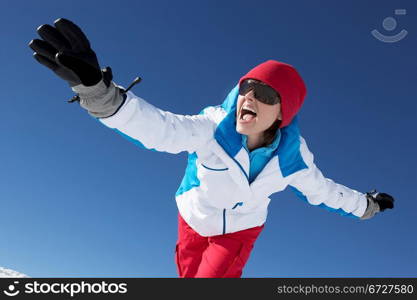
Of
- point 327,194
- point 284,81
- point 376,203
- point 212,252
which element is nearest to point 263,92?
point 284,81

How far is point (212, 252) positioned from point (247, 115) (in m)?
1.52

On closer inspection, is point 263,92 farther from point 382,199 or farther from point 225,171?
point 382,199

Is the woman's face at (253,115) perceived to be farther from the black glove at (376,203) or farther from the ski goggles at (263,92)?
the black glove at (376,203)

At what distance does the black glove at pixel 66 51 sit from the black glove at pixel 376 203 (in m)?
4.05

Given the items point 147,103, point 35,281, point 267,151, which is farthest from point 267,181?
point 35,281

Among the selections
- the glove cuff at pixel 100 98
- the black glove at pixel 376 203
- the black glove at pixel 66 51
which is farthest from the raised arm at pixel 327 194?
the black glove at pixel 66 51

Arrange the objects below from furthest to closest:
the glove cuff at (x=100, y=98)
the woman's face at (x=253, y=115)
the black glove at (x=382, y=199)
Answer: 1. the black glove at (x=382, y=199)
2. the woman's face at (x=253, y=115)
3. the glove cuff at (x=100, y=98)

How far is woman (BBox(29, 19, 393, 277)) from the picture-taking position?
3.03 metres

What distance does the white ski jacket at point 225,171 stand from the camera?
3.30m

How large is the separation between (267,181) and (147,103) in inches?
61.3

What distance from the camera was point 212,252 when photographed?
416cm

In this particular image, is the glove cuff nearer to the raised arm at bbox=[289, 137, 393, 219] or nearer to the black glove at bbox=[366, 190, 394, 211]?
the raised arm at bbox=[289, 137, 393, 219]

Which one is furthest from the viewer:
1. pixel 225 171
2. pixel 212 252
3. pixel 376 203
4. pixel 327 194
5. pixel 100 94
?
pixel 376 203

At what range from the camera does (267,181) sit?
155 inches
